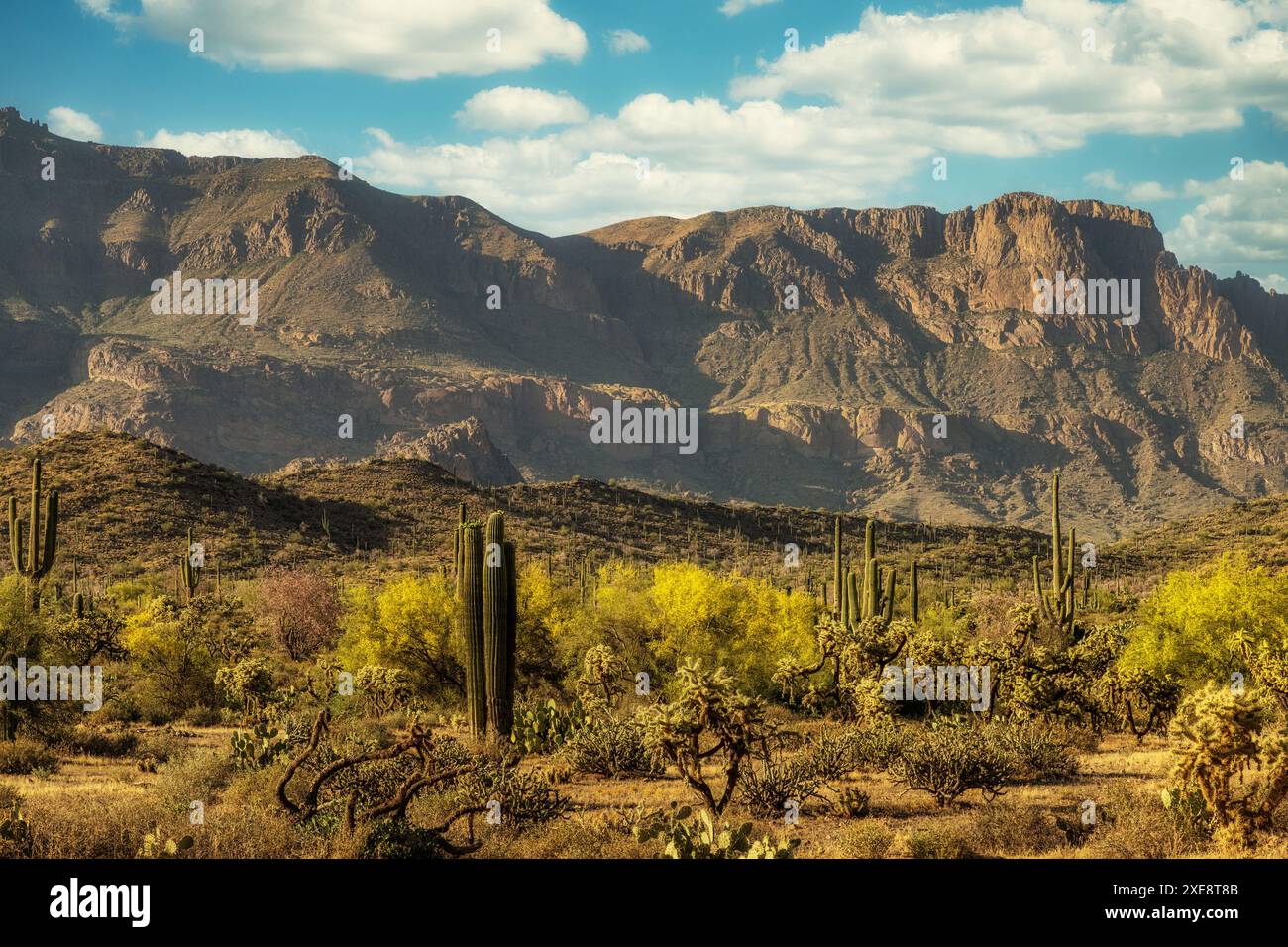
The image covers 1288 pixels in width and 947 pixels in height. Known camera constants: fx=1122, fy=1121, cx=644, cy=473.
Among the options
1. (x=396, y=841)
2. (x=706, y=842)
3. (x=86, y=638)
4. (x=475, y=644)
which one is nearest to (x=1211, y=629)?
(x=475, y=644)

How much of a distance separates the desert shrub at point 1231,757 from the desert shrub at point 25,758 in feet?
53.2

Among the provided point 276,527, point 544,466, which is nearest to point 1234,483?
point 544,466

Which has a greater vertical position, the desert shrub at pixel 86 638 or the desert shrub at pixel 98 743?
the desert shrub at pixel 86 638

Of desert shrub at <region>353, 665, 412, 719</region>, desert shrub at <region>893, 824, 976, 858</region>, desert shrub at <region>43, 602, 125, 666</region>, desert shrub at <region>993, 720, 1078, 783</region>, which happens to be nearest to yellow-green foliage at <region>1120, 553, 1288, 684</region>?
desert shrub at <region>993, 720, 1078, 783</region>

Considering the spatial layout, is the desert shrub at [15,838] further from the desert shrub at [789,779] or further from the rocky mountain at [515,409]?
the rocky mountain at [515,409]

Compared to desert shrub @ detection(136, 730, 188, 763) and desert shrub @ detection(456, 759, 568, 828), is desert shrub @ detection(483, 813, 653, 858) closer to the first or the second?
desert shrub @ detection(456, 759, 568, 828)

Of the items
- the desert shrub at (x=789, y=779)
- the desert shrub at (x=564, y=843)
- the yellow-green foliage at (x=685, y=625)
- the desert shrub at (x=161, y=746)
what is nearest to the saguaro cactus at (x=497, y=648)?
the desert shrub at (x=789, y=779)

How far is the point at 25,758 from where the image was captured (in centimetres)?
1825

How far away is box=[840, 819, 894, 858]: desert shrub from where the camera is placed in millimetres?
11906

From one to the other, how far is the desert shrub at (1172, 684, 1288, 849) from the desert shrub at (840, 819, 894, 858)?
10.6ft

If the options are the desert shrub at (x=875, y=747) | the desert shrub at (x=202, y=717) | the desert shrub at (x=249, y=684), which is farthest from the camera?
the desert shrub at (x=202, y=717)

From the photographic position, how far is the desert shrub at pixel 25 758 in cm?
1791

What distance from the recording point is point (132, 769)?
60.6 ft
